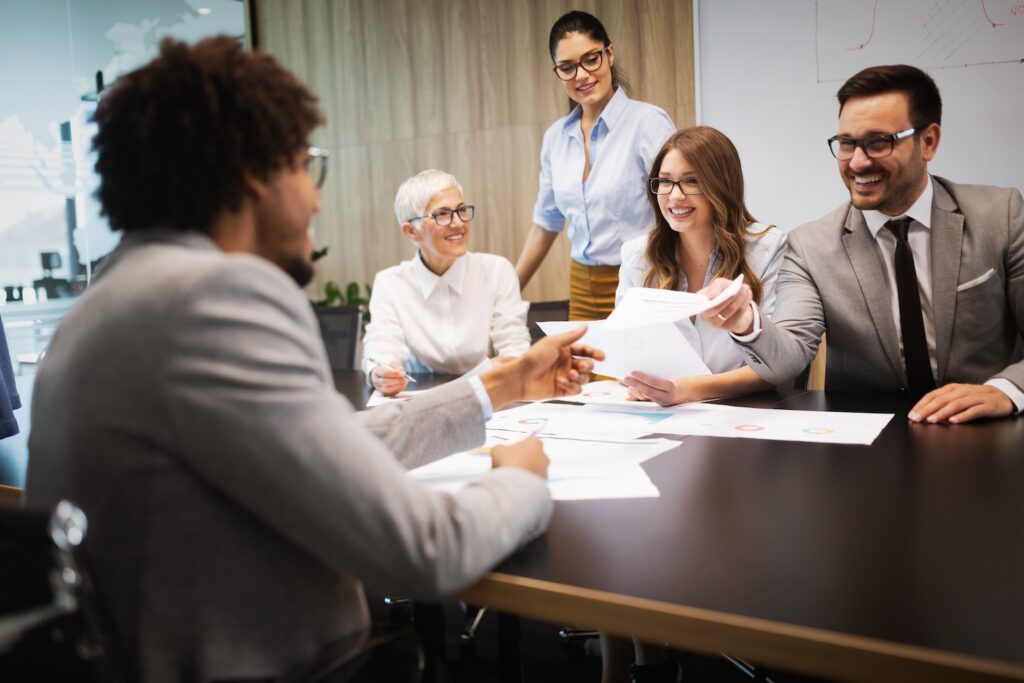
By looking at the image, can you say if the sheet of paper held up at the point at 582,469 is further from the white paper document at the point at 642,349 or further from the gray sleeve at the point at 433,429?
the white paper document at the point at 642,349

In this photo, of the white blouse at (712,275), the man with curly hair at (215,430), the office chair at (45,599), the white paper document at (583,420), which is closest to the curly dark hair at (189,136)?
the man with curly hair at (215,430)

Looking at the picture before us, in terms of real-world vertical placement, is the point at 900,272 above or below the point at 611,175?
below

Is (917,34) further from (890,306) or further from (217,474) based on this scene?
(217,474)

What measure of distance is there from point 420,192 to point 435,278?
33 centimetres

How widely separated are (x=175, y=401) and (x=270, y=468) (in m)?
0.11

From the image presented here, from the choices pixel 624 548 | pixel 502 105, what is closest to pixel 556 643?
pixel 624 548

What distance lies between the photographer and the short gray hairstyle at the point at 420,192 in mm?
3117

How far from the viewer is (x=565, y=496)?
4.16ft

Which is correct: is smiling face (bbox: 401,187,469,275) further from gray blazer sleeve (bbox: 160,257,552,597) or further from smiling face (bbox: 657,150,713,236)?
gray blazer sleeve (bbox: 160,257,552,597)

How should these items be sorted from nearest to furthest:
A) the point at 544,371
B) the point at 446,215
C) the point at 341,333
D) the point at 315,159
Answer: the point at 315,159 < the point at 544,371 < the point at 446,215 < the point at 341,333

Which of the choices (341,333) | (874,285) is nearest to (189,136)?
(874,285)

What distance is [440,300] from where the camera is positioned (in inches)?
125

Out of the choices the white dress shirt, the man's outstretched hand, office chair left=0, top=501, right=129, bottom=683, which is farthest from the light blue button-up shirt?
office chair left=0, top=501, right=129, bottom=683

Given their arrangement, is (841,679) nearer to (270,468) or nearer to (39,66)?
(270,468)
